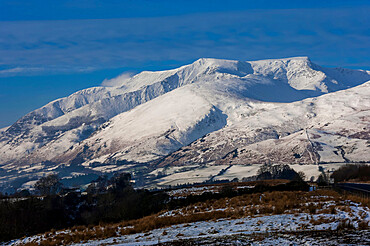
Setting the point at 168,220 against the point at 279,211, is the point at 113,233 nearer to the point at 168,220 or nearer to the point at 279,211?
the point at 168,220

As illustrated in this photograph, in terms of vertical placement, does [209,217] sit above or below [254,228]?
above

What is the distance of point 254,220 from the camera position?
39125mm

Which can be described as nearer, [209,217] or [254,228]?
[254,228]

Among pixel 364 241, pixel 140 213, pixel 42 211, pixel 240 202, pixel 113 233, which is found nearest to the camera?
pixel 364 241

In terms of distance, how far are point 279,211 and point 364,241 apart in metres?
14.1

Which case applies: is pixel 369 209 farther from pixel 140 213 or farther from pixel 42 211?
pixel 42 211

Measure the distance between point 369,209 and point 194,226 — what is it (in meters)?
17.2

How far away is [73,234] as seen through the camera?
4350cm

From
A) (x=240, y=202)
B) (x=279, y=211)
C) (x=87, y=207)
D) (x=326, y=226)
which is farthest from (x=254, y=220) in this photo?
(x=87, y=207)

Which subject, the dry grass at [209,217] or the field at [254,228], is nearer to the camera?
the field at [254,228]

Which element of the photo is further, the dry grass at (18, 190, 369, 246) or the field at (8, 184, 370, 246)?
the dry grass at (18, 190, 369, 246)

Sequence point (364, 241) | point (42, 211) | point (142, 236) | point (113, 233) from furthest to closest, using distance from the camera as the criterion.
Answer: point (42, 211) → point (113, 233) → point (142, 236) → point (364, 241)

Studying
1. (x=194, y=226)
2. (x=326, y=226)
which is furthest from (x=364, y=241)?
(x=194, y=226)

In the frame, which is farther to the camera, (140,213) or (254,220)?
(140,213)
